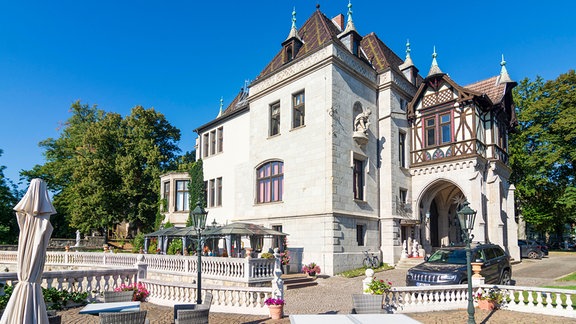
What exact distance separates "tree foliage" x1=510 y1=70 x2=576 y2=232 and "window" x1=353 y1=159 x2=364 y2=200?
1943 cm

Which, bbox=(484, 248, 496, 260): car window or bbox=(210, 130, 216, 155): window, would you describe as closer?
bbox=(484, 248, 496, 260): car window

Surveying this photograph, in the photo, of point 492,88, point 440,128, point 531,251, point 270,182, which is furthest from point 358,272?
point 492,88

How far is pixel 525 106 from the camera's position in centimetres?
3538

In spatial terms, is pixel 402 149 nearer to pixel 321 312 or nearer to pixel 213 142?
pixel 213 142

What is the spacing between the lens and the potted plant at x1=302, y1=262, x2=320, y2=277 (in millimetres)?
18109

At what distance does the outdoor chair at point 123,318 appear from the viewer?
6453 millimetres

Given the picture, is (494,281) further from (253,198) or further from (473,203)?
(253,198)

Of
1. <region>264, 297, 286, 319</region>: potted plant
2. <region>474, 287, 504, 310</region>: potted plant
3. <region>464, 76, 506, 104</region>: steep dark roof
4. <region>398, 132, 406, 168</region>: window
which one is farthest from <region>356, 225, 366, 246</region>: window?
<region>464, 76, 506, 104</region>: steep dark roof

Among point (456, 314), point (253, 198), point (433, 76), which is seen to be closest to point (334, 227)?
point (253, 198)

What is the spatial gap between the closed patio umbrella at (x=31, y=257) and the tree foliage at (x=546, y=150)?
116ft

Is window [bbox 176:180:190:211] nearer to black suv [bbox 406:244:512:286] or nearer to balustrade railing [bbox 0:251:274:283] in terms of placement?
balustrade railing [bbox 0:251:274:283]

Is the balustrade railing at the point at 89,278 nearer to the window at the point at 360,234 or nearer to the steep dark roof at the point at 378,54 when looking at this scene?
the window at the point at 360,234

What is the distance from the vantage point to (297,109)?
21.9 m

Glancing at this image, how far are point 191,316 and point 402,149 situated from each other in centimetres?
2033
